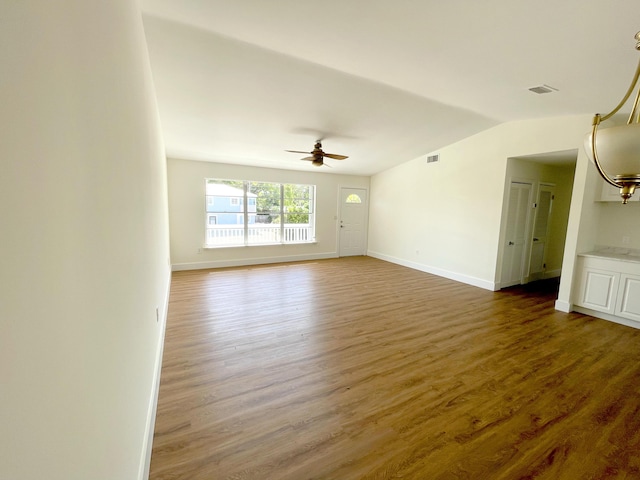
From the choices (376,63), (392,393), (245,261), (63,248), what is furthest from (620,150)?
(245,261)

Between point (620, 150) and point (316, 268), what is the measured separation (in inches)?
230

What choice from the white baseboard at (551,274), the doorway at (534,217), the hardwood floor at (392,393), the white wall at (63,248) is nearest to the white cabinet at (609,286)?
the hardwood floor at (392,393)

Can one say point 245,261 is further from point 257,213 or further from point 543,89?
point 543,89

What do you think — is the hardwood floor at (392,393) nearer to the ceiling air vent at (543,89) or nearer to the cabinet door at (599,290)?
the cabinet door at (599,290)

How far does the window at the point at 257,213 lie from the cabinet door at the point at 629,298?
5798 millimetres

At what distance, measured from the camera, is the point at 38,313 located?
50 cm

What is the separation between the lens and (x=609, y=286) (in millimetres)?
3963

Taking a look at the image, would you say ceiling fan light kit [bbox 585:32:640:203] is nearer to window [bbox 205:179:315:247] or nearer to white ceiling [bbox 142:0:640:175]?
white ceiling [bbox 142:0:640:175]

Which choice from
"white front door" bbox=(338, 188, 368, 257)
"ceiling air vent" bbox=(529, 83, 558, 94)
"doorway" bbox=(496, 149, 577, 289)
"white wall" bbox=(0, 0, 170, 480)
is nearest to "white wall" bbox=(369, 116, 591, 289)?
"doorway" bbox=(496, 149, 577, 289)

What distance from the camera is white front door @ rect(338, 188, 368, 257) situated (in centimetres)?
813

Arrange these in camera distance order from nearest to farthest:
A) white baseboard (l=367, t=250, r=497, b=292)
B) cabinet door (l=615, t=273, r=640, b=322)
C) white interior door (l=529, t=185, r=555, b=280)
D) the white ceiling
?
the white ceiling < cabinet door (l=615, t=273, r=640, b=322) < white baseboard (l=367, t=250, r=497, b=292) < white interior door (l=529, t=185, r=555, b=280)

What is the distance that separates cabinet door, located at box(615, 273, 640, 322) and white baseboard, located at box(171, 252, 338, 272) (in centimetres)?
558

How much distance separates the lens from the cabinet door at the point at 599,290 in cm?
394

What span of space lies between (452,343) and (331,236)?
5.10m
